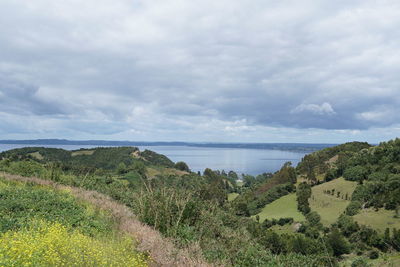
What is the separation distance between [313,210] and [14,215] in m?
114

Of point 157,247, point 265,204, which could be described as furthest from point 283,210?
point 157,247

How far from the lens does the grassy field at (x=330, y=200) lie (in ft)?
341

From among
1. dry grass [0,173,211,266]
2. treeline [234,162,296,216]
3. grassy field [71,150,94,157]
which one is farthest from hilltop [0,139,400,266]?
grassy field [71,150,94,157]

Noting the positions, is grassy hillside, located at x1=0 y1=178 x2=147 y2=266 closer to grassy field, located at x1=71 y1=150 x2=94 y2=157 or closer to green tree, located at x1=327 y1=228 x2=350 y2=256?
green tree, located at x1=327 y1=228 x2=350 y2=256

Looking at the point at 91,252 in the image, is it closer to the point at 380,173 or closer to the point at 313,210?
the point at 313,210

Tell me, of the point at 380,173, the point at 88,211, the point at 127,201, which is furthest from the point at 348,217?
the point at 88,211

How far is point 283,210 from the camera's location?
120 meters

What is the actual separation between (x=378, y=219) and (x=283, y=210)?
35.4 metres

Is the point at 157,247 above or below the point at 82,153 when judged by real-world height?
above

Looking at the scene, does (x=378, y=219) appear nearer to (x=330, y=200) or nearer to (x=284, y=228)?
(x=330, y=200)

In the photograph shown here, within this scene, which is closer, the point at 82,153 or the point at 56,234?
the point at 56,234

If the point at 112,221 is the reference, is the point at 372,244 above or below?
below

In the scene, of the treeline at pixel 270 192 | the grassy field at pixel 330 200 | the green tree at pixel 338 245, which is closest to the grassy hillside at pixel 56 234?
the green tree at pixel 338 245

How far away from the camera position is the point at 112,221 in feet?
38.4
